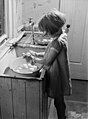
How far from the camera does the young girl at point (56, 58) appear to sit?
1.59 meters

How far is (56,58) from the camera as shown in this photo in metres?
1.68

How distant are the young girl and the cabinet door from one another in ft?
4.32

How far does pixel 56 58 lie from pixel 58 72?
126 mm

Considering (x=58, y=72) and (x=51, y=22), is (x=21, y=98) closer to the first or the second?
(x=58, y=72)

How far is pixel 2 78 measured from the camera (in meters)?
1.61

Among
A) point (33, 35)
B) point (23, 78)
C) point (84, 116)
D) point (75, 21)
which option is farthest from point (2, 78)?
point (75, 21)

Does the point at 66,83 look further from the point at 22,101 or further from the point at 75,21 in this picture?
the point at 75,21

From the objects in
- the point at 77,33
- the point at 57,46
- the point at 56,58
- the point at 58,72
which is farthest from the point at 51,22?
the point at 77,33

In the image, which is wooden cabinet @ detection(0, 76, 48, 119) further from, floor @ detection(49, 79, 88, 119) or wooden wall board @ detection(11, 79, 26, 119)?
floor @ detection(49, 79, 88, 119)

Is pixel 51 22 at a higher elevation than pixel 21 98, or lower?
higher

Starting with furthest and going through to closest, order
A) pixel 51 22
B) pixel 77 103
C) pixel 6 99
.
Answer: pixel 77 103
pixel 6 99
pixel 51 22

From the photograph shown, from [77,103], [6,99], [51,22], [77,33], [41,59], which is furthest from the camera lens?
[77,33]

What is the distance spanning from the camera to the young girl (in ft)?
5.21

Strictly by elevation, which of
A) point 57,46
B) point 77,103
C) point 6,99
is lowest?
point 77,103
